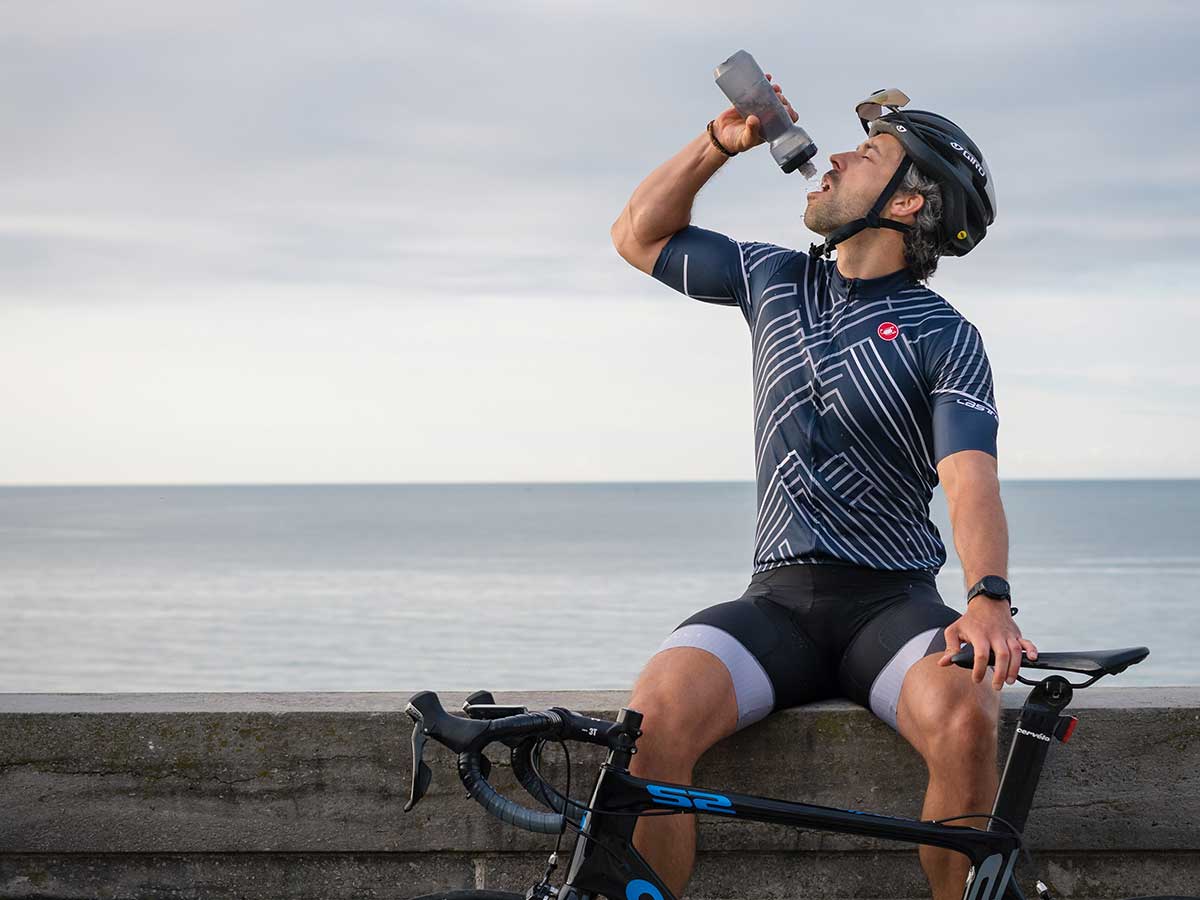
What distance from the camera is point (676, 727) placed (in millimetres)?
3264

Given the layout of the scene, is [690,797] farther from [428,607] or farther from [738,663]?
[428,607]

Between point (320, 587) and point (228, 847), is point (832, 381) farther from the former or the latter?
point (320, 587)

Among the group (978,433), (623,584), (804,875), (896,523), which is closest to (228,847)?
(804,875)

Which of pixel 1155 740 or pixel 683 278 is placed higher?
pixel 683 278

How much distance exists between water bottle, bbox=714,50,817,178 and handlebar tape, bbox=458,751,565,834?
214cm

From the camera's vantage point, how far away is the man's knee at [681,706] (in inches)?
128

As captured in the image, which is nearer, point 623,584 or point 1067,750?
point 1067,750

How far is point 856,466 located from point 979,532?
0.59 metres

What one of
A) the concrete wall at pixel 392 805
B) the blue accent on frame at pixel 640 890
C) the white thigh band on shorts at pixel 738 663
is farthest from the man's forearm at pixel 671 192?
the blue accent on frame at pixel 640 890

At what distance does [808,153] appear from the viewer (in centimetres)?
404

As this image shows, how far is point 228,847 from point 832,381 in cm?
199

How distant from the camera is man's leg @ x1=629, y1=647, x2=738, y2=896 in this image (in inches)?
125

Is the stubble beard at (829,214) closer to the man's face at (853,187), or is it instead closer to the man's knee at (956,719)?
the man's face at (853,187)

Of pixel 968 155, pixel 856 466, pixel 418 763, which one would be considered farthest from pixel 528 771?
pixel 968 155
